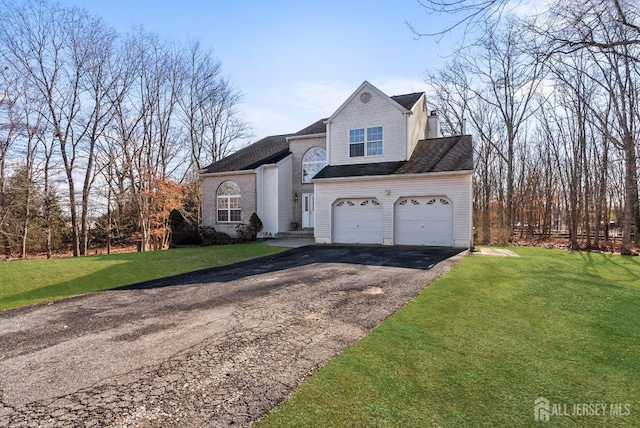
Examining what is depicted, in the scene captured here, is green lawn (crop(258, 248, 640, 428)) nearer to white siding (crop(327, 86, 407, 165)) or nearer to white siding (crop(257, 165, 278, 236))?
white siding (crop(327, 86, 407, 165))

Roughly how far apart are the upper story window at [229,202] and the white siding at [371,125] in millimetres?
6335

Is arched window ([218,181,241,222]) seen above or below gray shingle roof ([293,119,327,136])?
below

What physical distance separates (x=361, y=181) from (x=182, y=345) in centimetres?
1271

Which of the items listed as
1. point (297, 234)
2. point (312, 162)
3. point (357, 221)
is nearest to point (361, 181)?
point (357, 221)

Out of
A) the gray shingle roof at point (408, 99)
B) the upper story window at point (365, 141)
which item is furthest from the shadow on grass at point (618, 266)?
the gray shingle roof at point (408, 99)

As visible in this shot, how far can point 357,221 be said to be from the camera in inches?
644

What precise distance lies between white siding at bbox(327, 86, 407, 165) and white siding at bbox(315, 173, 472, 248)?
1960mm

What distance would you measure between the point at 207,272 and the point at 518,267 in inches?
377

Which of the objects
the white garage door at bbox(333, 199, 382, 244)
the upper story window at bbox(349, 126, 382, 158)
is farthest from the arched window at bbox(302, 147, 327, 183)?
the white garage door at bbox(333, 199, 382, 244)

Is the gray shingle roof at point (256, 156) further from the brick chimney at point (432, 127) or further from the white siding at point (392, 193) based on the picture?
the brick chimney at point (432, 127)

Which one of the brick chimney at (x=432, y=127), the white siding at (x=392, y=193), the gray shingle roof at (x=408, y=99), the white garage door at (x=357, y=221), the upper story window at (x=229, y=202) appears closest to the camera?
the white siding at (x=392, y=193)

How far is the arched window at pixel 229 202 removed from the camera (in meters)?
20.1

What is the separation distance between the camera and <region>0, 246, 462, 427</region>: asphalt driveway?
118 inches

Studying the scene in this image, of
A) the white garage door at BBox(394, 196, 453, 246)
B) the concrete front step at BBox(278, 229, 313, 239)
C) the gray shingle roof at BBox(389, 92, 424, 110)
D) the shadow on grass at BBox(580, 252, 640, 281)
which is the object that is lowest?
the shadow on grass at BBox(580, 252, 640, 281)
